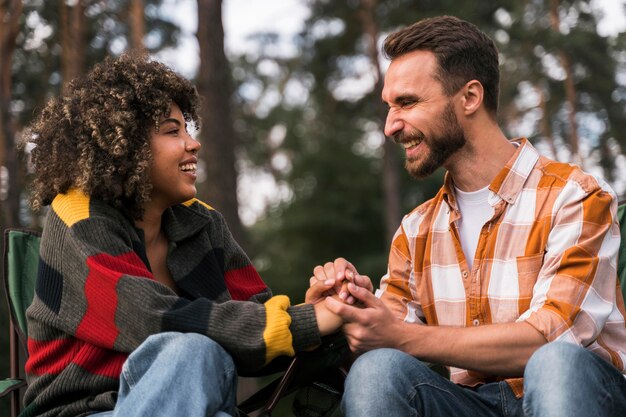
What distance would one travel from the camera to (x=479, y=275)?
2.37 metres

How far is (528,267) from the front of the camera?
2289mm

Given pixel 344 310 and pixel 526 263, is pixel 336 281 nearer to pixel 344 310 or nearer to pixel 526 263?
pixel 344 310

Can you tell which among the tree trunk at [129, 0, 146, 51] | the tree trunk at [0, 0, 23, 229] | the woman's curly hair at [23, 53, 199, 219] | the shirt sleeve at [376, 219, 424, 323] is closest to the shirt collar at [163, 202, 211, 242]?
the woman's curly hair at [23, 53, 199, 219]

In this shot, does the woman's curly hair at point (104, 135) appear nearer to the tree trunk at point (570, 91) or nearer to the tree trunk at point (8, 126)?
the tree trunk at point (8, 126)

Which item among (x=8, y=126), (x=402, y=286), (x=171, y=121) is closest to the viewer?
(x=171, y=121)

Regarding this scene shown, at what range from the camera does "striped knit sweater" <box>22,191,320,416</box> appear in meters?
2.07

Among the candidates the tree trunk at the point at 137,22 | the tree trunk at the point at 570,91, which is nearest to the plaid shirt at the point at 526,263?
the tree trunk at the point at 137,22

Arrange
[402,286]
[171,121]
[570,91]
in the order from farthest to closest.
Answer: [570,91]
[402,286]
[171,121]

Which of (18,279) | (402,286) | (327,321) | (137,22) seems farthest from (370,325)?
(137,22)

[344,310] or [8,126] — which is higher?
[8,126]

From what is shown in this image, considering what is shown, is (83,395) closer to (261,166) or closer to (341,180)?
(341,180)

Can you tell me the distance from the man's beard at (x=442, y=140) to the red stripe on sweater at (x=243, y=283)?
668mm

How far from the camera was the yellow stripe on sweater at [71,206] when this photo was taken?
2219 millimetres

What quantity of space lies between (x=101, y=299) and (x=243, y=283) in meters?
0.66
